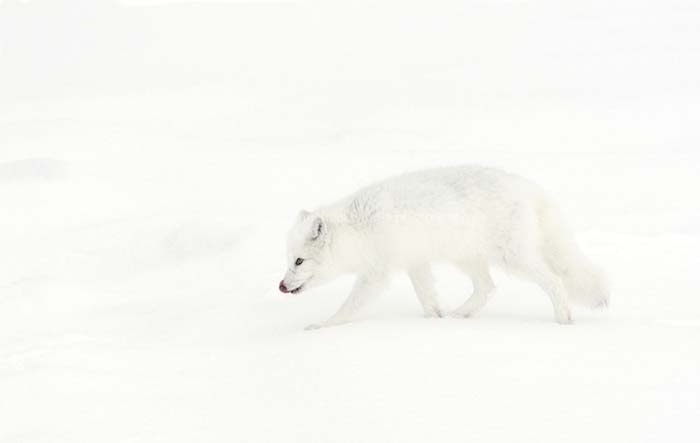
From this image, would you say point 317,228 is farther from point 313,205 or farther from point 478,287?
point 313,205

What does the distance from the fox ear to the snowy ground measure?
526 millimetres

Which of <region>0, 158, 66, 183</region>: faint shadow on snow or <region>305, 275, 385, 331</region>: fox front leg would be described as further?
<region>0, 158, 66, 183</region>: faint shadow on snow

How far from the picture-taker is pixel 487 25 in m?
14.0

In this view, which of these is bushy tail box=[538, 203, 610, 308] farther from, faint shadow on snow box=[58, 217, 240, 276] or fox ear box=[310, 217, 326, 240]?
faint shadow on snow box=[58, 217, 240, 276]

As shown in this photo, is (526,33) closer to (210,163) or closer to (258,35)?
(258,35)

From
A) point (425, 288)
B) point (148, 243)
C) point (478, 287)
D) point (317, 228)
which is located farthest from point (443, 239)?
point (148, 243)

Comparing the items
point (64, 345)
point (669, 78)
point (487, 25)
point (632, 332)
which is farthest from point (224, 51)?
point (632, 332)

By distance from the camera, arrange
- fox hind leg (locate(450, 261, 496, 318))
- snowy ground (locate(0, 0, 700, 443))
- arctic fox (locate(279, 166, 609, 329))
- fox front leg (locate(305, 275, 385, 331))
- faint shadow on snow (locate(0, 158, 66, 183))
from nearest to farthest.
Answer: snowy ground (locate(0, 0, 700, 443)) → arctic fox (locate(279, 166, 609, 329)) → fox front leg (locate(305, 275, 385, 331)) → fox hind leg (locate(450, 261, 496, 318)) → faint shadow on snow (locate(0, 158, 66, 183))

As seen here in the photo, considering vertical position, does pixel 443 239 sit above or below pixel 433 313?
above

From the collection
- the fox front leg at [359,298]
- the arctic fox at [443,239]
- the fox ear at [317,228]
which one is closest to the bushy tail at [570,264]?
the arctic fox at [443,239]

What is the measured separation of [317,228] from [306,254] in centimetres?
15

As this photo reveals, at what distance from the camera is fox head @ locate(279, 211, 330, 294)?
4.59m

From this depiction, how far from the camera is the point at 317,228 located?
4570 millimetres

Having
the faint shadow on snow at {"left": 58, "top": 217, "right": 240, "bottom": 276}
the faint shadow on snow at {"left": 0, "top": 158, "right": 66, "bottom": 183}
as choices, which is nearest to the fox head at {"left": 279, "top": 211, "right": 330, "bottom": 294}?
the faint shadow on snow at {"left": 58, "top": 217, "right": 240, "bottom": 276}
